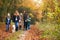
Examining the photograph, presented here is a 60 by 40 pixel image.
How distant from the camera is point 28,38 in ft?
65.2

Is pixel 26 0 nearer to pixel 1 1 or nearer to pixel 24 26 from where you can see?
pixel 1 1

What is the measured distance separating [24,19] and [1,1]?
4426 mm

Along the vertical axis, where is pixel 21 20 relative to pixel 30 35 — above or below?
above

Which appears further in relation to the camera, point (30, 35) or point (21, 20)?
point (21, 20)

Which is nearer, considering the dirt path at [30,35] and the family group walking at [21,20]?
A: the dirt path at [30,35]

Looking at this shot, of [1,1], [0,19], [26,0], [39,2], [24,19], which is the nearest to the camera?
[24,19]

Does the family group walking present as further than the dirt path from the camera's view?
Yes

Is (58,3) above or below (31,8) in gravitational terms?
above

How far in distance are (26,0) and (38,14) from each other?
17.4ft

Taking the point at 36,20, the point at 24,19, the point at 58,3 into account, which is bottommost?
the point at 36,20

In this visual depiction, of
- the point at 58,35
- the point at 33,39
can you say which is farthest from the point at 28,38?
the point at 58,35

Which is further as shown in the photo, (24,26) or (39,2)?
(39,2)

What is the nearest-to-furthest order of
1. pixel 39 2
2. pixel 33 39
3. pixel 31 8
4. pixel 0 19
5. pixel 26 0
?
pixel 33 39
pixel 0 19
pixel 26 0
pixel 31 8
pixel 39 2

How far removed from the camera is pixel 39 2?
4359cm
